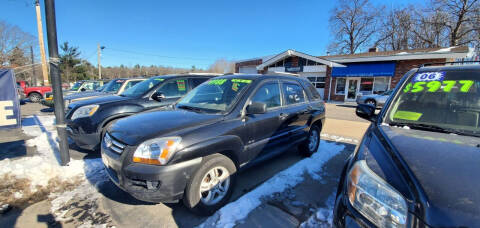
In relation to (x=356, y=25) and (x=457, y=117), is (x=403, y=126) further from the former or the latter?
(x=356, y=25)

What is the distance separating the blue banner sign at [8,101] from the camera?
3234 mm

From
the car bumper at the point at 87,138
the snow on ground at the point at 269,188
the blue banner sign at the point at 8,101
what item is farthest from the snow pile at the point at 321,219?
the blue banner sign at the point at 8,101

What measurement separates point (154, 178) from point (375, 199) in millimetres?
1825

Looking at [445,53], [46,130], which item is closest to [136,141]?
[46,130]

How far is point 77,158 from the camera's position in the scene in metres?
3.98

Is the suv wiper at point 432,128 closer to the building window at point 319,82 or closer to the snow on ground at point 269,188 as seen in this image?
the snow on ground at point 269,188

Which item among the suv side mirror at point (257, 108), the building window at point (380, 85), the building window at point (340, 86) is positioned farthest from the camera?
the building window at point (340, 86)

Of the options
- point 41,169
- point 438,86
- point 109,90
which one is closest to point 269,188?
point 438,86

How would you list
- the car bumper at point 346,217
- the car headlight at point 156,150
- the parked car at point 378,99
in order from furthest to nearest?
the parked car at point 378,99
the car headlight at point 156,150
the car bumper at point 346,217

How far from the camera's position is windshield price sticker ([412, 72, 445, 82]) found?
2.18m

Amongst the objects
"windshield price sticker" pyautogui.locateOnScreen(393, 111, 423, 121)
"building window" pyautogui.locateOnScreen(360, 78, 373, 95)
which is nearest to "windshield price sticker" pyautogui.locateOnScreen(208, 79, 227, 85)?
"windshield price sticker" pyautogui.locateOnScreen(393, 111, 423, 121)

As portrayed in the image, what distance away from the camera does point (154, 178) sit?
6.44ft

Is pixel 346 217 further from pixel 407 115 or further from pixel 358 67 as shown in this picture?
pixel 358 67

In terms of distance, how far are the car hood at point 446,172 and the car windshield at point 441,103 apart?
0.30 metres
